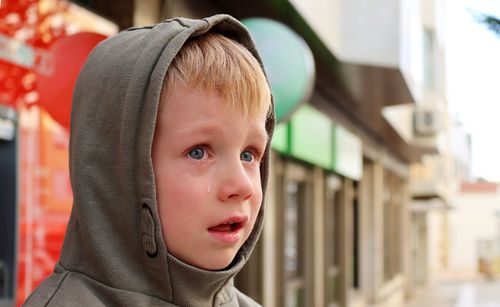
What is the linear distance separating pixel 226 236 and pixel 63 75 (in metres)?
2.14

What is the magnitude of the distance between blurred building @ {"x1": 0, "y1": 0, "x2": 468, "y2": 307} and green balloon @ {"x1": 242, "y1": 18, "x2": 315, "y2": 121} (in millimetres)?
56

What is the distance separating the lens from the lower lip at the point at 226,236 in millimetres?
1254

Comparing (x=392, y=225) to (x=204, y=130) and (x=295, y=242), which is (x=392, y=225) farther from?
(x=204, y=130)

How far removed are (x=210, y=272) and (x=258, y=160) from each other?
21 cm

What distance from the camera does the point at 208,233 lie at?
1.25 m

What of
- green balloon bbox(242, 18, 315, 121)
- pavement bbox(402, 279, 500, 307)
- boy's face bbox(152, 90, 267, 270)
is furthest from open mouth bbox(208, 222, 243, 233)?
pavement bbox(402, 279, 500, 307)

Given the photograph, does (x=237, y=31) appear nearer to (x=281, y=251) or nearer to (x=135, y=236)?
(x=135, y=236)

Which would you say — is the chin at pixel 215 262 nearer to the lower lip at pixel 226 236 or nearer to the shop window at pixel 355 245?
the lower lip at pixel 226 236

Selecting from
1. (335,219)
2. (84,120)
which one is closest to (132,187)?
(84,120)

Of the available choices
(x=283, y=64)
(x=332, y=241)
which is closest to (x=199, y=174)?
(x=283, y=64)

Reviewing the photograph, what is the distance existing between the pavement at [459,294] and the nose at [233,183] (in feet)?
60.3

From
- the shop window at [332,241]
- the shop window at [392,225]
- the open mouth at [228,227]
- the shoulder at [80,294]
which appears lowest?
the shop window at [392,225]

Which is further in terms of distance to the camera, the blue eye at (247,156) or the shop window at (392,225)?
the shop window at (392,225)

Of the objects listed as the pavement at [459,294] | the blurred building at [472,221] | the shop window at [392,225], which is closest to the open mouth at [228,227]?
the shop window at [392,225]
